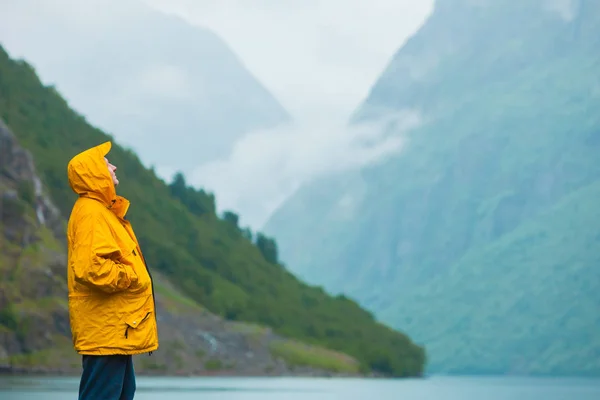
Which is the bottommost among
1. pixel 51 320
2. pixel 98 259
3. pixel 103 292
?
pixel 103 292

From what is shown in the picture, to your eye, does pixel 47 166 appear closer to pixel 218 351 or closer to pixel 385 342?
pixel 218 351

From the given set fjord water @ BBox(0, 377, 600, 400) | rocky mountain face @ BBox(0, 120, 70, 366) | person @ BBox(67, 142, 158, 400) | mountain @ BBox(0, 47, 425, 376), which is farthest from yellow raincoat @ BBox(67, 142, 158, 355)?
mountain @ BBox(0, 47, 425, 376)

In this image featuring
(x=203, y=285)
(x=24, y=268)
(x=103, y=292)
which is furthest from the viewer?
(x=203, y=285)

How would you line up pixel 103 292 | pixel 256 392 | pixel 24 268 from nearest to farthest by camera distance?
pixel 103 292, pixel 256 392, pixel 24 268

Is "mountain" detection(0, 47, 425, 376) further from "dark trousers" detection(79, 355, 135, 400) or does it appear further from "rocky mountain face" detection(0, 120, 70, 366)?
"dark trousers" detection(79, 355, 135, 400)

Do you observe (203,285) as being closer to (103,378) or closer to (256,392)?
(256,392)

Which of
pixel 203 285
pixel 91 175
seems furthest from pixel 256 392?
pixel 203 285

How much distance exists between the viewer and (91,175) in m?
10.3

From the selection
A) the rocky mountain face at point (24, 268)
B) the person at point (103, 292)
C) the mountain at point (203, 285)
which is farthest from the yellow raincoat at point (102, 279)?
the mountain at point (203, 285)

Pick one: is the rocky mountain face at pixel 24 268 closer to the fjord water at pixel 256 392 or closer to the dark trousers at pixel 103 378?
the fjord water at pixel 256 392

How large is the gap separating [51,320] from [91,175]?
330 ft

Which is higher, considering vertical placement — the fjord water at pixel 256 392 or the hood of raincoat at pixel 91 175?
the fjord water at pixel 256 392

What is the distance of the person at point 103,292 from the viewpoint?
998cm

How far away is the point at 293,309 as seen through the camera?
190875mm
